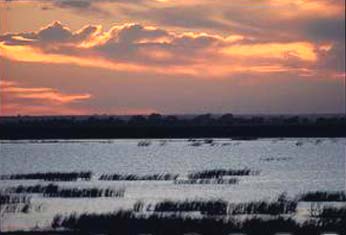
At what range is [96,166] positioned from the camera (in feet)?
215

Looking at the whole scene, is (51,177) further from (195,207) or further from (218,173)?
(195,207)

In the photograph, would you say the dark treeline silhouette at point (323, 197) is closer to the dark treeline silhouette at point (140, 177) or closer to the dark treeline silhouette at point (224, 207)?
the dark treeline silhouette at point (224, 207)

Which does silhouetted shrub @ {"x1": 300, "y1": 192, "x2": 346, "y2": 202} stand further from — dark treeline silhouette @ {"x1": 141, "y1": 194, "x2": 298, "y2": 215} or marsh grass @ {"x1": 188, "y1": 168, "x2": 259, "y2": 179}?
marsh grass @ {"x1": 188, "y1": 168, "x2": 259, "y2": 179}

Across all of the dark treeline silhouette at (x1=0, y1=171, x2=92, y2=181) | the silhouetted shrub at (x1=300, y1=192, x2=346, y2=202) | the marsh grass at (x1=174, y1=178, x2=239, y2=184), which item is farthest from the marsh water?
the dark treeline silhouette at (x1=0, y1=171, x2=92, y2=181)

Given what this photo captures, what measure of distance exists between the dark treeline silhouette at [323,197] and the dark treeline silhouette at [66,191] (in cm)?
835

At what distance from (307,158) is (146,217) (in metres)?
44.3

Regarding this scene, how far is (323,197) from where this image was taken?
3609 centimetres

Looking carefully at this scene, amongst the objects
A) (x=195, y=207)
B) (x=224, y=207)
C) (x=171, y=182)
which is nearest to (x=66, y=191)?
(x=171, y=182)

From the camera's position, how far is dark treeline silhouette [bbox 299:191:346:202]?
116ft

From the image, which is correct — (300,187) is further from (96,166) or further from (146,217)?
(96,166)

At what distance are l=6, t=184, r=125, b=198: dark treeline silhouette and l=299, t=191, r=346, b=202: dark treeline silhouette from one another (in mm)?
8350

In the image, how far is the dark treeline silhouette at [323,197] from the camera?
1396 inches

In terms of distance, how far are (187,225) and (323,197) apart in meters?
11.0

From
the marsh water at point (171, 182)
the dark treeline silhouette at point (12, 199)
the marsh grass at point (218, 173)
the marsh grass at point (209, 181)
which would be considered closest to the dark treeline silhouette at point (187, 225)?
the marsh water at point (171, 182)
